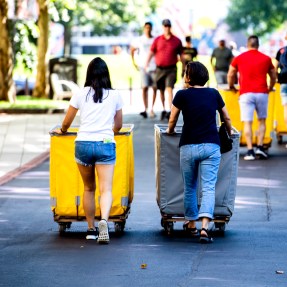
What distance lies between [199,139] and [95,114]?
95cm

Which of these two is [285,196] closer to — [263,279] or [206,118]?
[206,118]

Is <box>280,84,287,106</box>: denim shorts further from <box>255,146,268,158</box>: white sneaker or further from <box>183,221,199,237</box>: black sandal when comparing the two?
<box>183,221,199,237</box>: black sandal

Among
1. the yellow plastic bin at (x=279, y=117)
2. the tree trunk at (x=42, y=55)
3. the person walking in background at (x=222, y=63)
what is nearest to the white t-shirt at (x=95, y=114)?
the yellow plastic bin at (x=279, y=117)

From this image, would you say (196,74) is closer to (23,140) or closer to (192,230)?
(192,230)

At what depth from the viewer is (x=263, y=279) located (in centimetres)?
880

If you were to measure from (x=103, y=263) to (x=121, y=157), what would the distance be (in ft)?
5.62

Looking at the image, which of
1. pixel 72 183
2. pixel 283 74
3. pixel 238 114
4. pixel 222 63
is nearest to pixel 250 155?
pixel 238 114

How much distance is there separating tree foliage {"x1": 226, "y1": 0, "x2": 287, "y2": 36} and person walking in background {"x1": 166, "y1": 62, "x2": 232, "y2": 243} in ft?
237

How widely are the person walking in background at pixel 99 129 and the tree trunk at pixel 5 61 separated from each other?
19.8 m

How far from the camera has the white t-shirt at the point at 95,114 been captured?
34.8 ft

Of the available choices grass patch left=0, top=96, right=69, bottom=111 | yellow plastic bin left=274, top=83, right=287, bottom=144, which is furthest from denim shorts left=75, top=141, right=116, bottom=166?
grass patch left=0, top=96, right=69, bottom=111

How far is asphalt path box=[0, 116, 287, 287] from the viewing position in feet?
29.2

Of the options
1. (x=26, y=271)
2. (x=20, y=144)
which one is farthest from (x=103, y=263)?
(x=20, y=144)

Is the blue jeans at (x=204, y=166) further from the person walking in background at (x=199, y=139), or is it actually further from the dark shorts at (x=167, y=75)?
the dark shorts at (x=167, y=75)
